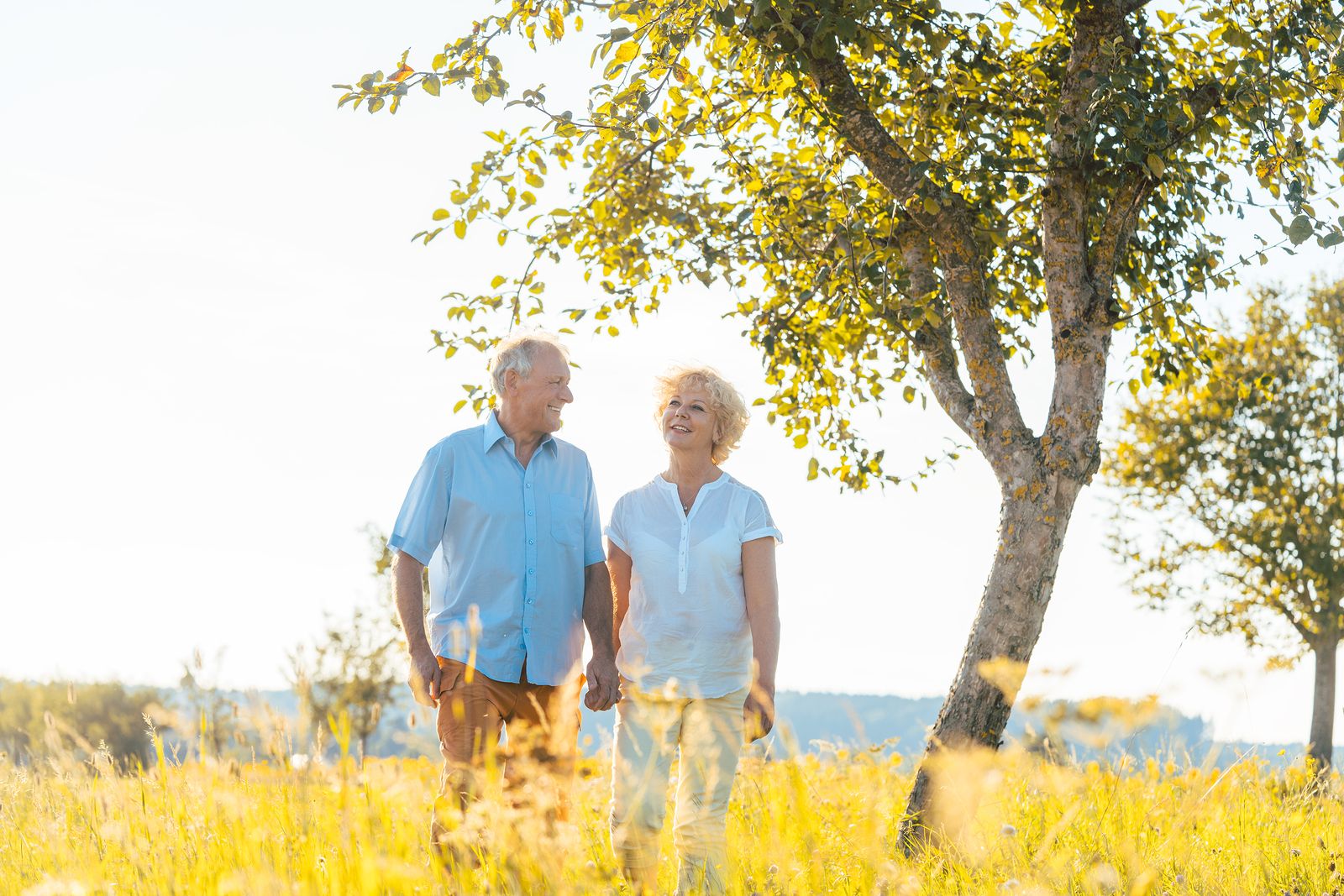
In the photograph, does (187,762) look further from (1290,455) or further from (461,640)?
(1290,455)

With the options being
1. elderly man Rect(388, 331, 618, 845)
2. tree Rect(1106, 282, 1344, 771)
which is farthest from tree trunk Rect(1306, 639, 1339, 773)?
elderly man Rect(388, 331, 618, 845)

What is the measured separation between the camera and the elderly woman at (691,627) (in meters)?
4.31

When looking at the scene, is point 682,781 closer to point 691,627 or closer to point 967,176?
point 691,627

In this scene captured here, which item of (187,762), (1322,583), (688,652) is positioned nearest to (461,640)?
(688,652)

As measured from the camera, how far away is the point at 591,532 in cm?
491

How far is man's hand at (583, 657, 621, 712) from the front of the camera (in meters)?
4.59

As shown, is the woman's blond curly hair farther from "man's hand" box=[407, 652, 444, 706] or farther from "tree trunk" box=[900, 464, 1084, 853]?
"tree trunk" box=[900, 464, 1084, 853]

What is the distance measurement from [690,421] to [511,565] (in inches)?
38.4

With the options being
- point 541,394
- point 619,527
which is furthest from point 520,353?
point 619,527

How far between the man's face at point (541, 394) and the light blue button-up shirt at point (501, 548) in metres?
0.12

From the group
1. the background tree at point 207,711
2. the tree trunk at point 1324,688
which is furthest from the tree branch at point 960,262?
the tree trunk at point 1324,688

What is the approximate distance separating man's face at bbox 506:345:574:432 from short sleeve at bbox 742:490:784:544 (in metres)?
0.91

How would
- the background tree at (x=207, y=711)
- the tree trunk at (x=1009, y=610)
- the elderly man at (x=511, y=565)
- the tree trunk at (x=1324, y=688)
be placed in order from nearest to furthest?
the background tree at (x=207, y=711) < the elderly man at (x=511, y=565) < the tree trunk at (x=1009, y=610) < the tree trunk at (x=1324, y=688)

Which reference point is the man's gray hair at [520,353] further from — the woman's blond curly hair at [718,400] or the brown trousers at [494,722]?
the brown trousers at [494,722]
